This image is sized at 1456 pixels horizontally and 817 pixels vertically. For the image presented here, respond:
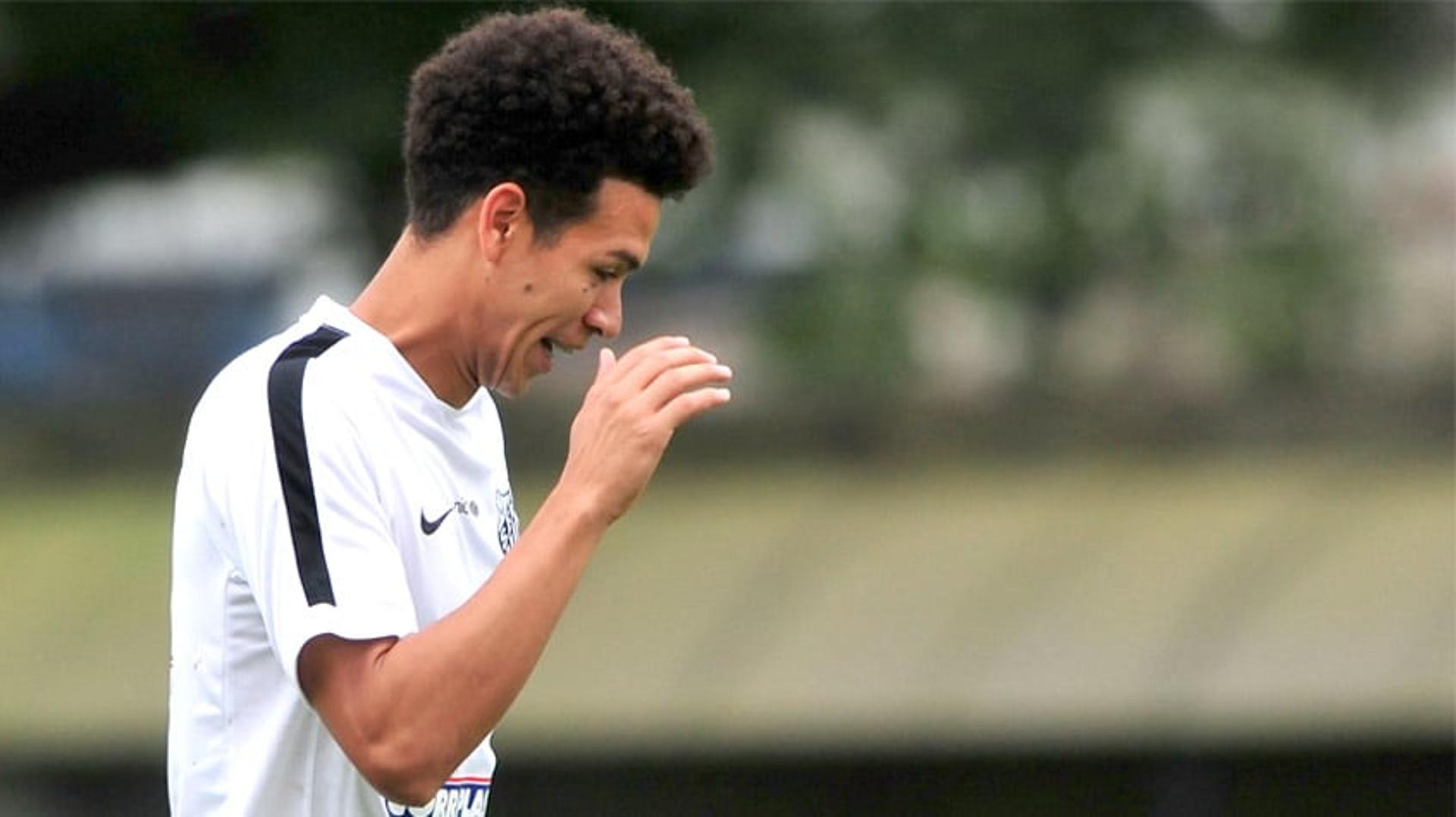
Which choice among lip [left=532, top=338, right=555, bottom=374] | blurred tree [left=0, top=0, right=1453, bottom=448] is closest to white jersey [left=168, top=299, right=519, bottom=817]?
lip [left=532, top=338, right=555, bottom=374]

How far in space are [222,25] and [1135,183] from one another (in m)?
4.67

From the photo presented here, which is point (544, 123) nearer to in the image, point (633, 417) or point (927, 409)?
point (633, 417)

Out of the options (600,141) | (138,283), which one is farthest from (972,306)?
(600,141)

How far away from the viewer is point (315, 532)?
10.1 feet

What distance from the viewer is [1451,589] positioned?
1140 centimetres

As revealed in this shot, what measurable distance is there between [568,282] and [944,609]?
8.93m

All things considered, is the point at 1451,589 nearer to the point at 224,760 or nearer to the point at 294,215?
the point at 294,215

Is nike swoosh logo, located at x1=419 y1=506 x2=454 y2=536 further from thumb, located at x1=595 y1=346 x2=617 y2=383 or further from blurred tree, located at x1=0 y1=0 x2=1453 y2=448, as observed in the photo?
blurred tree, located at x1=0 y1=0 x2=1453 y2=448

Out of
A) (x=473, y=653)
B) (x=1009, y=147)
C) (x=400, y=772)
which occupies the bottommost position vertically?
(x=400, y=772)

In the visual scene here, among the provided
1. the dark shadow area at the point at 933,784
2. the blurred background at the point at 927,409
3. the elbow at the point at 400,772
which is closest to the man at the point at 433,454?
the elbow at the point at 400,772

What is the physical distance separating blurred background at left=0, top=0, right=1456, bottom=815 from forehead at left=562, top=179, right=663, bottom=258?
27.6ft

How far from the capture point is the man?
9.95 ft

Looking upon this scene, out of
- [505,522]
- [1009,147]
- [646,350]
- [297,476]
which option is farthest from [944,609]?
[297,476]

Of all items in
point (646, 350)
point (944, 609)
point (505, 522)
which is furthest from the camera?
point (944, 609)
